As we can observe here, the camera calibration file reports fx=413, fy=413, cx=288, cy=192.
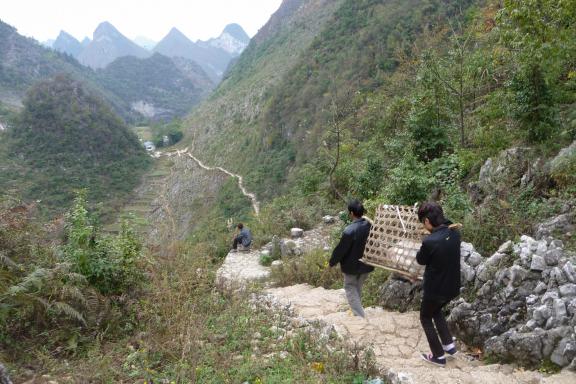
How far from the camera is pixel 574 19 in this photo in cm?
673

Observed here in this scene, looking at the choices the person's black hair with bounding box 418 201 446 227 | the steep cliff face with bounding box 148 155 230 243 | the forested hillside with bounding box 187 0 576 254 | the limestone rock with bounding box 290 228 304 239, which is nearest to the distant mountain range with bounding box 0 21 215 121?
the steep cliff face with bounding box 148 155 230 243

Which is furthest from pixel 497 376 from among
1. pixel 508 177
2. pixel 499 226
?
pixel 508 177

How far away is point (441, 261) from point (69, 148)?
65.3 meters

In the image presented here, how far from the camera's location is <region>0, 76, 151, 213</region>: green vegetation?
50969 mm

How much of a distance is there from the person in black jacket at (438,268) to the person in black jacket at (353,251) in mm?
957

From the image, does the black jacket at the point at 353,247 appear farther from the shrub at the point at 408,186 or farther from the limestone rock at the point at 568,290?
the shrub at the point at 408,186

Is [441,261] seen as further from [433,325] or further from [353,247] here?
[353,247]

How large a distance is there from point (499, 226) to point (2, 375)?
16.9 ft

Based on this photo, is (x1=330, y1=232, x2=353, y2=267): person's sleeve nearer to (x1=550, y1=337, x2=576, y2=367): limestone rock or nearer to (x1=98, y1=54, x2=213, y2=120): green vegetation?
(x1=550, y1=337, x2=576, y2=367): limestone rock

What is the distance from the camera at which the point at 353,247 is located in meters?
4.43

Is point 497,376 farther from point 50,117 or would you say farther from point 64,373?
point 50,117

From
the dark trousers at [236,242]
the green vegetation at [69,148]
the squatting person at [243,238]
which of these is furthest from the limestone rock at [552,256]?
the green vegetation at [69,148]

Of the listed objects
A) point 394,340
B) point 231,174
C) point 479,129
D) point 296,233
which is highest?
point 479,129

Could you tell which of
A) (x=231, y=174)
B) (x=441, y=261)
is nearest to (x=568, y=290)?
(x=441, y=261)
